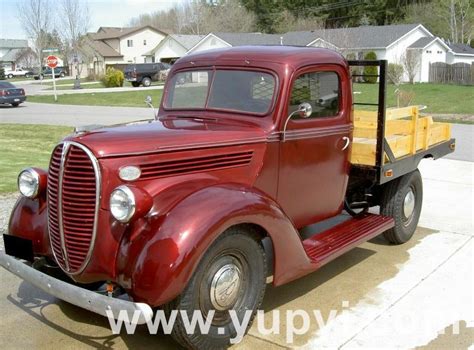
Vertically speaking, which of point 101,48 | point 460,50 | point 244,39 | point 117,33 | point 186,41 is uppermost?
point 117,33

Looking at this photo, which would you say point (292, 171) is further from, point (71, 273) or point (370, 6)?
point (370, 6)

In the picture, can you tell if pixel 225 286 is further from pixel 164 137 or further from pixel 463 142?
pixel 463 142

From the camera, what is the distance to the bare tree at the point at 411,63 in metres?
35.9

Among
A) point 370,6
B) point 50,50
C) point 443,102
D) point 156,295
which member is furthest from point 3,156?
point 50,50

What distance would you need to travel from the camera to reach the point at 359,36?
4319cm

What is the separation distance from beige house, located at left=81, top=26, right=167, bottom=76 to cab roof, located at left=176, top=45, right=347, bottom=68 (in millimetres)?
65753

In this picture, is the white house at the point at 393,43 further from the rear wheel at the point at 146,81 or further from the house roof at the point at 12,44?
the house roof at the point at 12,44

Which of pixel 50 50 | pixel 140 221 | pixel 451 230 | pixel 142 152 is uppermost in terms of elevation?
pixel 50 50

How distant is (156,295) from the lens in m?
2.90

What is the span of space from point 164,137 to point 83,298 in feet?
3.74

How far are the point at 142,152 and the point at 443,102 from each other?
2252 centimetres

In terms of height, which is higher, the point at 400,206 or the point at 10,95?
the point at 10,95

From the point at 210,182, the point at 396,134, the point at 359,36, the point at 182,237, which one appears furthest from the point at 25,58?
the point at 182,237

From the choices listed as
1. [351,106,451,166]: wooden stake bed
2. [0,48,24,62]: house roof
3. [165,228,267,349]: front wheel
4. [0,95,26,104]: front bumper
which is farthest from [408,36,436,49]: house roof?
[0,48,24,62]: house roof
